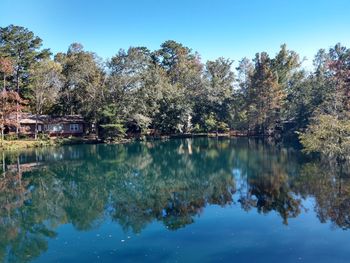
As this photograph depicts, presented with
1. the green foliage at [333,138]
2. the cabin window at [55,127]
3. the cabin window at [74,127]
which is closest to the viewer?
the green foliage at [333,138]

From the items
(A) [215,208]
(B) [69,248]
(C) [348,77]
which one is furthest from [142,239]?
(C) [348,77]

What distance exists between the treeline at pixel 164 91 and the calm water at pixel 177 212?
19.6 meters

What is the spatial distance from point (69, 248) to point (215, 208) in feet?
22.2

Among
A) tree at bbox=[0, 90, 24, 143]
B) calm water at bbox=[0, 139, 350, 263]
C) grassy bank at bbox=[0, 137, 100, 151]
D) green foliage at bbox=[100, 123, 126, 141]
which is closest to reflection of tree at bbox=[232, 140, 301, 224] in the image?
calm water at bbox=[0, 139, 350, 263]

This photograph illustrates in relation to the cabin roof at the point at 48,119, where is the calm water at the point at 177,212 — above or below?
below

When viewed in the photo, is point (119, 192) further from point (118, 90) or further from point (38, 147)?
point (118, 90)

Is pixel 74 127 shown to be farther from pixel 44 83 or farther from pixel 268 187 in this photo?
pixel 268 187

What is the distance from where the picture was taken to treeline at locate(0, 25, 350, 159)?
4556 cm

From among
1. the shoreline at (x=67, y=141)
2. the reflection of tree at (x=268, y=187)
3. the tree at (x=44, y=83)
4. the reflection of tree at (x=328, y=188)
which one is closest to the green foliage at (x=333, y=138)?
the reflection of tree at (x=328, y=188)

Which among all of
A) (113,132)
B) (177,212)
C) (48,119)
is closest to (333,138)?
(177,212)

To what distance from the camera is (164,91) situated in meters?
52.4

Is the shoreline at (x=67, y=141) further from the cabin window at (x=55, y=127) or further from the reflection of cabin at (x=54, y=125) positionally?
the cabin window at (x=55, y=127)

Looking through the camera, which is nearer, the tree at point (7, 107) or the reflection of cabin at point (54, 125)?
the tree at point (7, 107)

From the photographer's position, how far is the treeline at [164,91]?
45.6 m
